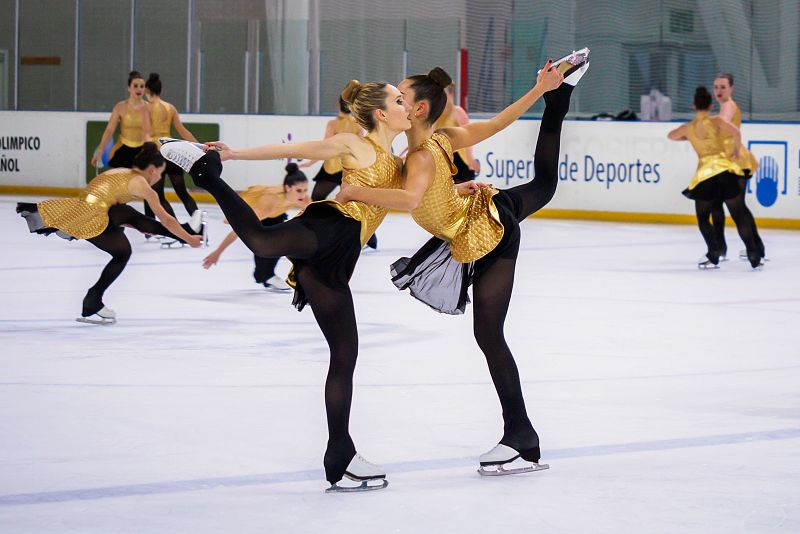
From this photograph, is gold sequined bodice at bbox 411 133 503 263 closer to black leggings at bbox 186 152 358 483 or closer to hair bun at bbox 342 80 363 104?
hair bun at bbox 342 80 363 104

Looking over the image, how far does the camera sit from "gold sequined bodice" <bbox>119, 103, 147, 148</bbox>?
1521 cm

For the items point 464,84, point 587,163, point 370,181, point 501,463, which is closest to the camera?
point 370,181

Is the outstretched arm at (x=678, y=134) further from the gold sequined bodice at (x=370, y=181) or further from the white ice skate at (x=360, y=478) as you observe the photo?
the white ice skate at (x=360, y=478)

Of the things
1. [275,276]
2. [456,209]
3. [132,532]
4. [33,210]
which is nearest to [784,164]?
[275,276]

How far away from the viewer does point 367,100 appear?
14.6 ft

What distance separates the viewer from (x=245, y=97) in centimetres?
1995

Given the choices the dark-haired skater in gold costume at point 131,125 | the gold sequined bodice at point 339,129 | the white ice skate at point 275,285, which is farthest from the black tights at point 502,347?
the dark-haired skater in gold costume at point 131,125

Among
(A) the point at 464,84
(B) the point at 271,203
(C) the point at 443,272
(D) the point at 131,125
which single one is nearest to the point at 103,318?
(B) the point at 271,203

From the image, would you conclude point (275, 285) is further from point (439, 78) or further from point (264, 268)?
point (439, 78)

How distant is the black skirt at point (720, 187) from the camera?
38.3 feet

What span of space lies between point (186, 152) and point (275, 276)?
19.2ft

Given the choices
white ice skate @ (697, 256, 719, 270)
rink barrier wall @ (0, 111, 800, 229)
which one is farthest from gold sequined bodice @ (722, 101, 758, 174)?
rink barrier wall @ (0, 111, 800, 229)

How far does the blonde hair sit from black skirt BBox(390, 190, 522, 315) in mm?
520

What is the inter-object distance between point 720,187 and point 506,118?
7.33 meters
